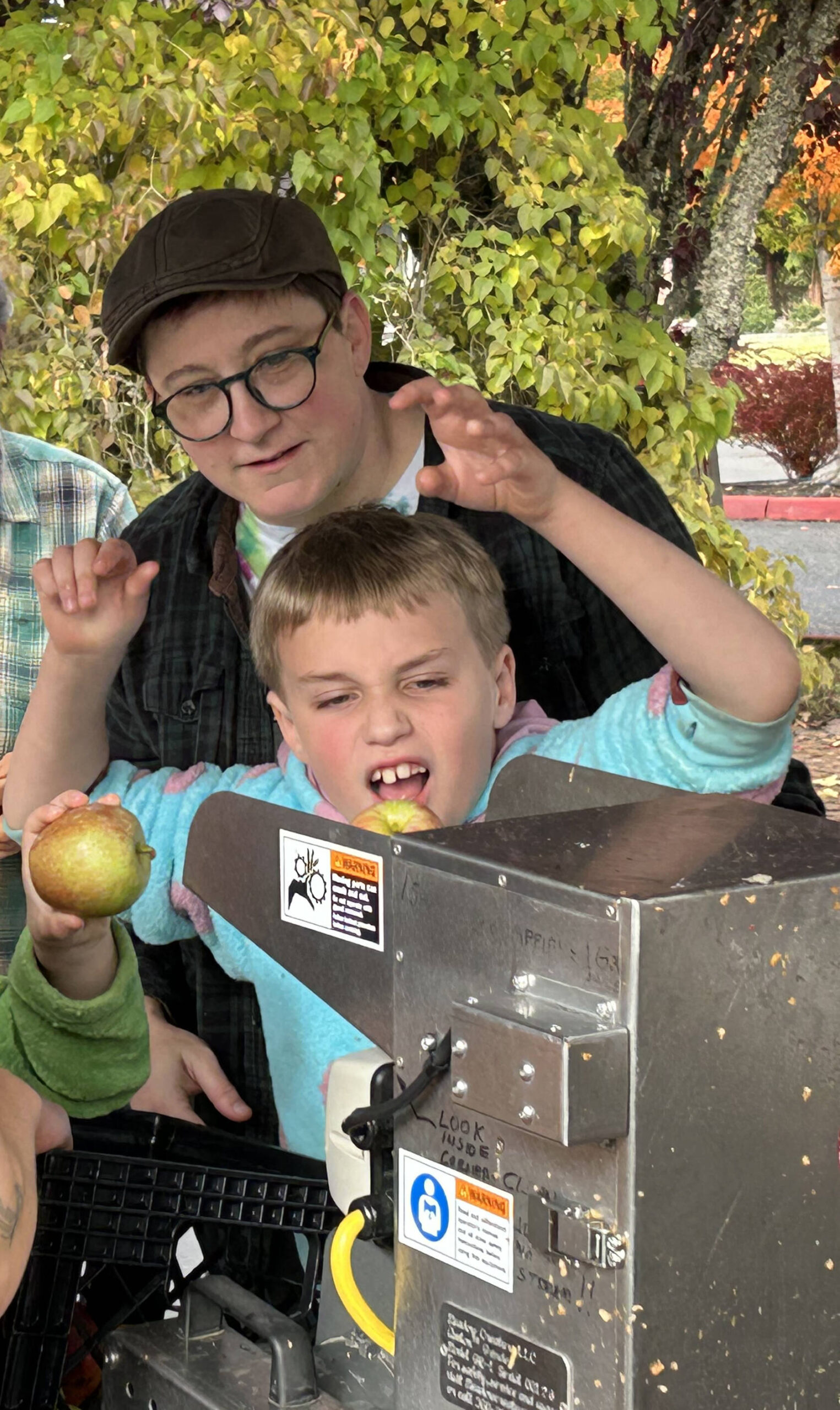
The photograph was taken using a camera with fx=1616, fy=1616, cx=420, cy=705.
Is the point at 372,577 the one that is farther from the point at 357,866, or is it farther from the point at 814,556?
the point at 814,556

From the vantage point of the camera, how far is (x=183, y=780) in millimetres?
1995

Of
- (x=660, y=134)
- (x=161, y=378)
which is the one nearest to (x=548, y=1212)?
(x=161, y=378)

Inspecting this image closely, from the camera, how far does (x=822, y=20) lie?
6.34 meters

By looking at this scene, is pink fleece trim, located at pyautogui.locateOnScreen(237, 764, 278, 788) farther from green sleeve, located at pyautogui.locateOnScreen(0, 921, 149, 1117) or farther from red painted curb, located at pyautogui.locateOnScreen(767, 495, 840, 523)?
red painted curb, located at pyautogui.locateOnScreen(767, 495, 840, 523)

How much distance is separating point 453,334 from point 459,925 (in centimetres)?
417

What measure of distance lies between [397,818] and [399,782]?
127 millimetres

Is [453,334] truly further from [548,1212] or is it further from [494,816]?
[548,1212]

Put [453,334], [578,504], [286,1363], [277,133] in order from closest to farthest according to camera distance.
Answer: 1. [286,1363]
2. [578,504]
3. [277,133]
4. [453,334]

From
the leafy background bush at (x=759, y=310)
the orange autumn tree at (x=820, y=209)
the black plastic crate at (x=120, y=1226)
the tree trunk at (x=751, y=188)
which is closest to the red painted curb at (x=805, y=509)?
the orange autumn tree at (x=820, y=209)


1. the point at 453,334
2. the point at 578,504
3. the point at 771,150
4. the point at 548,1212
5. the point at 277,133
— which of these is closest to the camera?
the point at 548,1212

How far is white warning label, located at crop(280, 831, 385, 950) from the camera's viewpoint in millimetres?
1092

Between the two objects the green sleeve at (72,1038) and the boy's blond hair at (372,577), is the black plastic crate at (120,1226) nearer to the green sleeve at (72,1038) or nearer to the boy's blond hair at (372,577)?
the green sleeve at (72,1038)

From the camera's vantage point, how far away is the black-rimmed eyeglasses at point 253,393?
2016mm

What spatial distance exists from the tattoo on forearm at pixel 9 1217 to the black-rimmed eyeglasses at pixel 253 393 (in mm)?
1142
